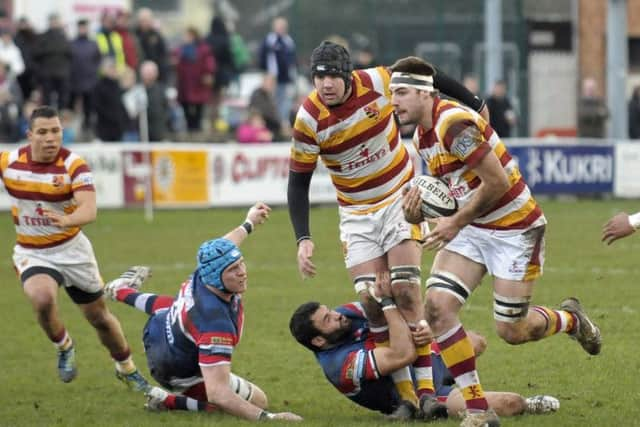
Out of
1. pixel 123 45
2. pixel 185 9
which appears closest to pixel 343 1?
pixel 123 45

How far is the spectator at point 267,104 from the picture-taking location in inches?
986

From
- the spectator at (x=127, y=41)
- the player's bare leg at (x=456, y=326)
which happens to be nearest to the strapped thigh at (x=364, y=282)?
the player's bare leg at (x=456, y=326)

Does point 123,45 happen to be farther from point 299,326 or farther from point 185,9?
point 185,9

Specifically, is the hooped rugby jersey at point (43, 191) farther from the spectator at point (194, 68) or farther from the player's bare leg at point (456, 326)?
the spectator at point (194, 68)

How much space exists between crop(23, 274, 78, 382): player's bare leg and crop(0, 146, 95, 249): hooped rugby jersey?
0.34m

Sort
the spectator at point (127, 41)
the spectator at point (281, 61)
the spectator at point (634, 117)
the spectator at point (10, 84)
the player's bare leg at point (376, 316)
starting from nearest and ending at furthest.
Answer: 1. the player's bare leg at point (376, 316)
2. the spectator at point (10, 84)
3. the spectator at point (127, 41)
4. the spectator at point (281, 61)
5. the spectator at point (634, 117)

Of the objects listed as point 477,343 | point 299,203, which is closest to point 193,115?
point 299,203

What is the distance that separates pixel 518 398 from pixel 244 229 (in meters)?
2.21

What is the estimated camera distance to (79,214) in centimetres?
1009

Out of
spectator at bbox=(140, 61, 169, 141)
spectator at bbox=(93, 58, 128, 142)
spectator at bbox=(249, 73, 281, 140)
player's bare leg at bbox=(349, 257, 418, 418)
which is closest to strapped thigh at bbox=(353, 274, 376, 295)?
player's bare leg at bbox=(349, 257, 418, 418)

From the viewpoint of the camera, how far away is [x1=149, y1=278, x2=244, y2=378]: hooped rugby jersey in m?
8.58

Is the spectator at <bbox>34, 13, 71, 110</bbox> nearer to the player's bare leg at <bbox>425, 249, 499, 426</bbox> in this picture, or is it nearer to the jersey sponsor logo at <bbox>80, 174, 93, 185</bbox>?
the jersey sponsor logo at <bbox>80, 174, 93, 185</bbox>

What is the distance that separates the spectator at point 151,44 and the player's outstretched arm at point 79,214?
15.0 m

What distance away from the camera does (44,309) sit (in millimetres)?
10164
